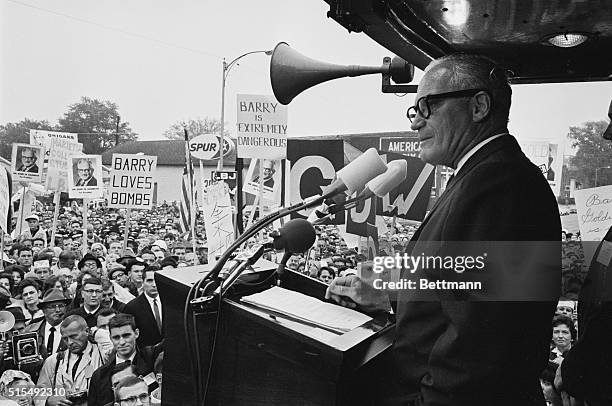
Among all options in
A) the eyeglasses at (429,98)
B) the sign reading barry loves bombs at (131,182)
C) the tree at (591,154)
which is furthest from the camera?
the sign reading barry loves bombs at (131,182)

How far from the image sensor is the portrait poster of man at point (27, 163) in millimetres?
6789

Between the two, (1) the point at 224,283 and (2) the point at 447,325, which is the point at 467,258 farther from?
(1) the point at 224,283

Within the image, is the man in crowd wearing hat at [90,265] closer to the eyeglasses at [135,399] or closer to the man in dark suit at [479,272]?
the eyeglasses at [135,399]

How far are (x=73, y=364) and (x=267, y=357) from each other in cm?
295

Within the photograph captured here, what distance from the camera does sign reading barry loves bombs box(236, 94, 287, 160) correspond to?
453 cm

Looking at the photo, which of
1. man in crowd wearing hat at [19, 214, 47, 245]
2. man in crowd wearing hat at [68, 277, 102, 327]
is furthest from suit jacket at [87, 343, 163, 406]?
man in crowd wearing hat at [19, 214, 47, 245]

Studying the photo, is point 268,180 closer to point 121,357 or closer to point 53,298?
point 53,298

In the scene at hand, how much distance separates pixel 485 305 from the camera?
1.00 metres

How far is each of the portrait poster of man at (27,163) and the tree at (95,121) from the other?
1337 millimetres

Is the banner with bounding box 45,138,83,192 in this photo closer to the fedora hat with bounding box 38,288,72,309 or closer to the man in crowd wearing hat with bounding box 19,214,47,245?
the man in crowd wearing hat with bounding box 19,214,47,245

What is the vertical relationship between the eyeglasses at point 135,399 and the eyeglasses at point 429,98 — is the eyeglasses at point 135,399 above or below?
below

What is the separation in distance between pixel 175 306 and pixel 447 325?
0.49 metres

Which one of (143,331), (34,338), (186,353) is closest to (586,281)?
(186,353)

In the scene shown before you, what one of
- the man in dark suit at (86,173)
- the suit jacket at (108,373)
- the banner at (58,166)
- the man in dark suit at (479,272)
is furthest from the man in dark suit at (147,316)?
A: the banner at (58,166)
